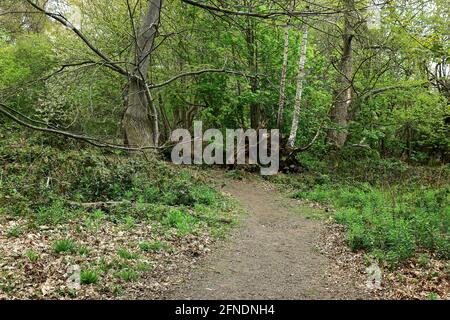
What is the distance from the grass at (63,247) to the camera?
5998 mm

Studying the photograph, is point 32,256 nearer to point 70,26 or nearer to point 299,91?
point 70,26

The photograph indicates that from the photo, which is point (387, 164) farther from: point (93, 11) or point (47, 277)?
point (47, 277)

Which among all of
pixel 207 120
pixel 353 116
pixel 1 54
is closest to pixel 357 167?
pixel 353 116

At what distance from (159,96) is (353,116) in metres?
9.07

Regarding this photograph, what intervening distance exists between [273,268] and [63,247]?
10.9ft

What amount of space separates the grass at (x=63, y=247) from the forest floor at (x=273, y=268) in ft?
5.71

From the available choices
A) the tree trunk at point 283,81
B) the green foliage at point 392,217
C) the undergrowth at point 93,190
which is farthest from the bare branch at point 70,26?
the tree trunk at point 283,81

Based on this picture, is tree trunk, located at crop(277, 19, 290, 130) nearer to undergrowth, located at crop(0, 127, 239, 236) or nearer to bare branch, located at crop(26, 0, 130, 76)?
undergrowth, located at crop(0, 127, 239, 236)

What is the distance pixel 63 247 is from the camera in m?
6.03

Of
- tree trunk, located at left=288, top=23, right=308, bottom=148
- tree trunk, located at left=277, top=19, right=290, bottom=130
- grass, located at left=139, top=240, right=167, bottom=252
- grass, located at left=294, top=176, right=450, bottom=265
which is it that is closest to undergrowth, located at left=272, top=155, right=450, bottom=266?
grass, located at left=294, top=176, right=450, bottom=265

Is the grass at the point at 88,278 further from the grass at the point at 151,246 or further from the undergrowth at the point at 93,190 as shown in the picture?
the undergrowth at the point at 93,190

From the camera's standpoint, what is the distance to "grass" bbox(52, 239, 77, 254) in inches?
236

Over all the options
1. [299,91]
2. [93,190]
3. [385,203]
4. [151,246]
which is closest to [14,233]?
[151,246]
